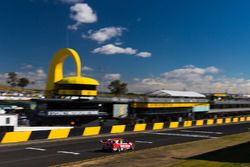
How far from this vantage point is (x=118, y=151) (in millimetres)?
25672

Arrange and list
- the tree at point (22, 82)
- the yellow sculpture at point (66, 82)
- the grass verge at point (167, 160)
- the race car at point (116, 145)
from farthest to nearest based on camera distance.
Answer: the tree at point (22, 82) → the yellow sculpture at point (66, 82) → the race car at point (116, 145) → the grass verge at point (167, 160)

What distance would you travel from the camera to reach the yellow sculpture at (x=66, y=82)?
182ft

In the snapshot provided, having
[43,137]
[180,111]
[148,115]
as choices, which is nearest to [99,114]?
[148,115]

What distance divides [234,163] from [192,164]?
2197mm

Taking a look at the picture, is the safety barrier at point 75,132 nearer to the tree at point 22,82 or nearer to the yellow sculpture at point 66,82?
the yellow sculpture at point 66,82

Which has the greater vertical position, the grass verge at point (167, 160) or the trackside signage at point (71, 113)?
the trackside signage at point (71, 113)

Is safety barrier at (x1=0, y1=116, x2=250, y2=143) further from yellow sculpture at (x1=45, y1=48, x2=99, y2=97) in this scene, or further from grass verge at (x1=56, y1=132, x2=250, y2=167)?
yellow sculpture at (x1=45, y1=48, x2=99, y2=97)

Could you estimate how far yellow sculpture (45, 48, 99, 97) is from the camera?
55469 millimetres

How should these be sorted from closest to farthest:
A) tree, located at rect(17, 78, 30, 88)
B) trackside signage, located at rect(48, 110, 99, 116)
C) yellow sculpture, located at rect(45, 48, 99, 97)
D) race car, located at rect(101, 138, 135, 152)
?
race car, located at rect(101, 138, 135, 152), trackside signage, located at rect(48, 110, 99, 116), yellow sculpture, located at rect(45, 48, 99, 97), tree, located at rect(17, 78, 30, 88)

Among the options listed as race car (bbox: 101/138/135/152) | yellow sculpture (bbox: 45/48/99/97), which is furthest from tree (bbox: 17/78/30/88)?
race car (bbox: 101/138/135/152)

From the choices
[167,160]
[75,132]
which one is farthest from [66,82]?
[167,160]

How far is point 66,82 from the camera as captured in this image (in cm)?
5609

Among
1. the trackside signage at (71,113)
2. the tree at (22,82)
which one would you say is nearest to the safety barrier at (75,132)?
the trackside signage at (71,113)

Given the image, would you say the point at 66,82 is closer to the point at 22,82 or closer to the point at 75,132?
the point at 75,132
